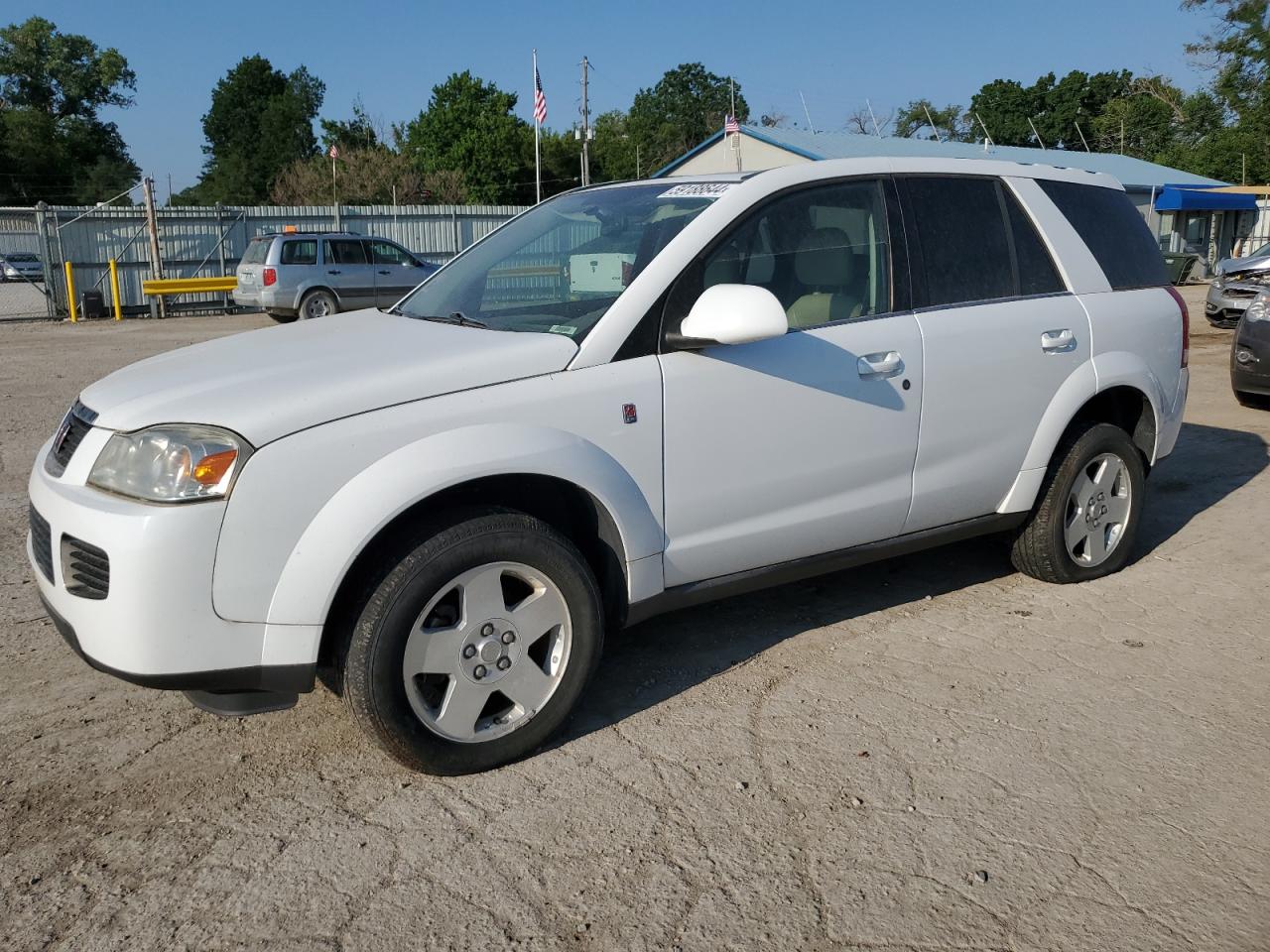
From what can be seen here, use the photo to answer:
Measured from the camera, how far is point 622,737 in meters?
3.57

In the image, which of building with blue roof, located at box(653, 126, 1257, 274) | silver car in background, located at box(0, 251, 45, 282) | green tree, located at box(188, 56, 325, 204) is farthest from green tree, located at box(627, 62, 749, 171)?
silver car in background, located at box(0, 251, 45, 282)

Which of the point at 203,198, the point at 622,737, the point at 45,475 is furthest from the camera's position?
the point at 203,198

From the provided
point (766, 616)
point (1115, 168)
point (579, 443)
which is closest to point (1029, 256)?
point (766, 616)

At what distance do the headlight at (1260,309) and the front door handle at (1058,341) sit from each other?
226 inches

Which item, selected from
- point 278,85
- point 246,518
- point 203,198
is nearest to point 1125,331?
point 246,518

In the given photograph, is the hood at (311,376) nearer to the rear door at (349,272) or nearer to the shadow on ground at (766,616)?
the shadow on ground at (766,616)

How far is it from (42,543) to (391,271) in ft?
58.1

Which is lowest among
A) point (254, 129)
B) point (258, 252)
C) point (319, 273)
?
point (319, 273)

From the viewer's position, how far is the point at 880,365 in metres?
3.99

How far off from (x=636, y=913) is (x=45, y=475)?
2.15m

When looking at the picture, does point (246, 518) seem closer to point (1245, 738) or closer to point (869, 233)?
point (869, 233)

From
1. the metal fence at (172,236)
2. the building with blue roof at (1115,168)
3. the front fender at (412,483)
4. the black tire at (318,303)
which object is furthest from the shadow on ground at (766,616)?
the building with blue roof at (1115,168)

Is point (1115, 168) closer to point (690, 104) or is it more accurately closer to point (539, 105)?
point (539, 105)

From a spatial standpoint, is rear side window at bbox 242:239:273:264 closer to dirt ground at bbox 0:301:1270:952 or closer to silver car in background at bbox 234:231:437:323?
silver car in background at bbox 234:231:437:323
